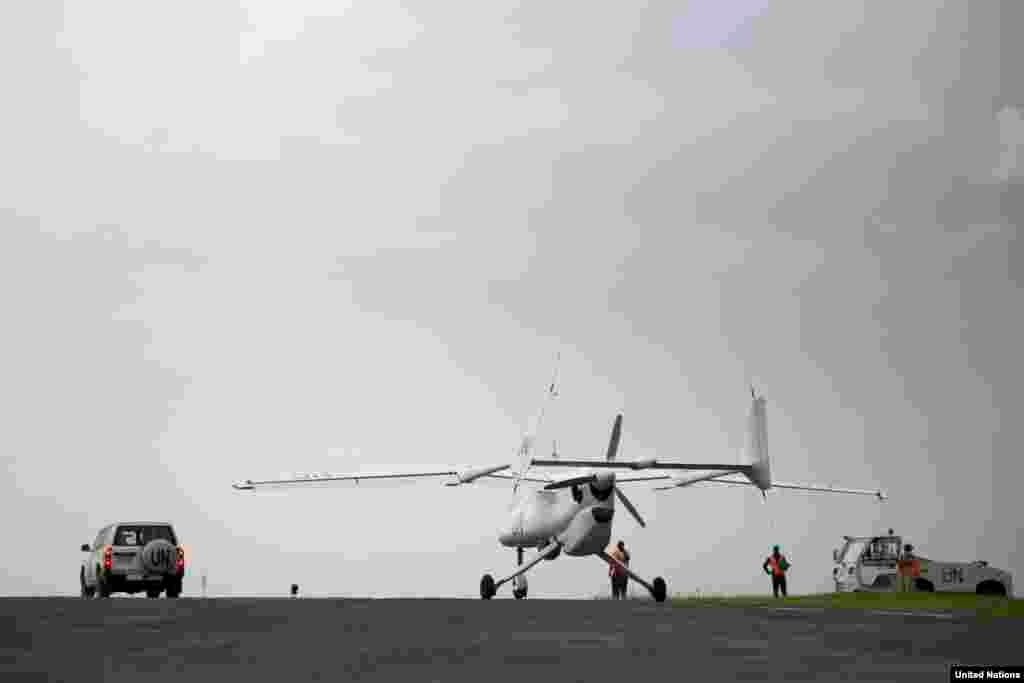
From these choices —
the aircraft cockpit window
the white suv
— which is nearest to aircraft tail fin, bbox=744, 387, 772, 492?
the aircraft cockpit window

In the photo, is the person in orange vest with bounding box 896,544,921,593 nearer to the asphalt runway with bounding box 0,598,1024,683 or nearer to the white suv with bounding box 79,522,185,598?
the asphalt runway with bounding box 0,598,1024,683

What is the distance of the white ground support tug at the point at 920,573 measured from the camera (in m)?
50.2

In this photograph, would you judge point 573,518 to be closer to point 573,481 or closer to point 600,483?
point 573,481

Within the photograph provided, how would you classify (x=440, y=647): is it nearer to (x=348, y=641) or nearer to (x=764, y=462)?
(x=348, y=641)

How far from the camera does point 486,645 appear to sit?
1905 centimetres

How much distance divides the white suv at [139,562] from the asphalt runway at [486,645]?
1320cm

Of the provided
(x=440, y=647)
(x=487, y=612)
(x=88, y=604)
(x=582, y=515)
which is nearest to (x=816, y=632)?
(x=440, y=647)

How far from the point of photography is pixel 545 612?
31109 mm

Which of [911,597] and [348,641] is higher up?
[911,597]

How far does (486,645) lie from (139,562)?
26.3 metres

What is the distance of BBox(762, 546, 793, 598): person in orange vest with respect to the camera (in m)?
50.6

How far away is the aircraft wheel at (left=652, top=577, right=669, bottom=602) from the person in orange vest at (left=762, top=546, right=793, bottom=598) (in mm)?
8569

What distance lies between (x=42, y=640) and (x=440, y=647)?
5.13 meters

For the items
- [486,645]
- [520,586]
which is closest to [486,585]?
[520,586]
